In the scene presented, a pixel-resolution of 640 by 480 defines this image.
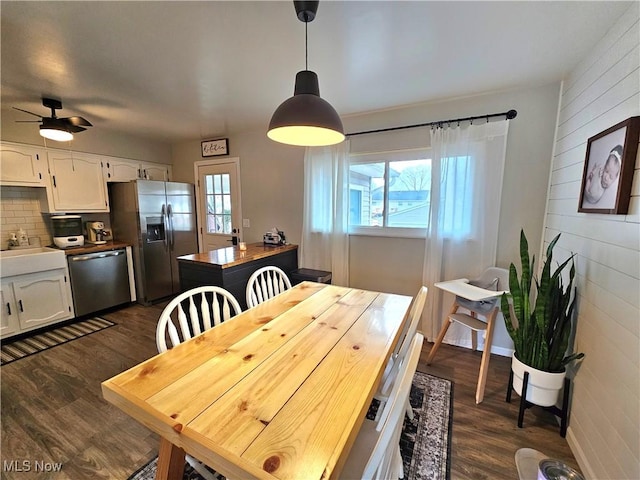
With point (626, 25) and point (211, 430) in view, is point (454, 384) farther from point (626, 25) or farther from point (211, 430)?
point (626, 25)

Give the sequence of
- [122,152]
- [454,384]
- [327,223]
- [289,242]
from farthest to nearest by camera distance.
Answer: [122,152]
[289,242]
[327,223]
[454,384]

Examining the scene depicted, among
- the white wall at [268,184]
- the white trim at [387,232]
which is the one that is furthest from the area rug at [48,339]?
the white trim at [387,232]

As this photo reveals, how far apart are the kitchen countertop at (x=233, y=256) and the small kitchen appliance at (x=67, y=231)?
1.70m

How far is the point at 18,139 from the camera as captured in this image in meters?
2.84

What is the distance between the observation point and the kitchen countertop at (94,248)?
9.95ft

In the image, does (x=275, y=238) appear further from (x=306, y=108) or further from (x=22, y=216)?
(x=22, y=216)

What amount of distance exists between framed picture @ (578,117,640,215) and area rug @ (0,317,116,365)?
4454 millimetres

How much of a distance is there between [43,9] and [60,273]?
2.69 metres

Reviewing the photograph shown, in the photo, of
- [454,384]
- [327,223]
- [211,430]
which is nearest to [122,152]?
[327,223]

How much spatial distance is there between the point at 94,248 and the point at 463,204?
13.8 ft

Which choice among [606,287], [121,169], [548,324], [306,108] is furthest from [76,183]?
[606,287]

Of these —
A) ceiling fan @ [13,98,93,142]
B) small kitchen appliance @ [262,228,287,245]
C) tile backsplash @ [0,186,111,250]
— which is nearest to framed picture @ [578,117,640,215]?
small kitchen appliance @ [262,228,287,245]

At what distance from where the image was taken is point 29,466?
1.40m

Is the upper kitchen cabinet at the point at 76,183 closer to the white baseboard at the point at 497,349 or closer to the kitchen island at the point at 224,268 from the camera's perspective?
the kitchen island at the point at 224,268
